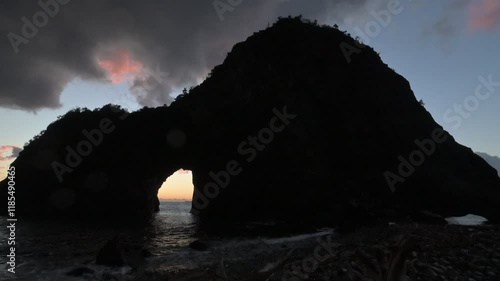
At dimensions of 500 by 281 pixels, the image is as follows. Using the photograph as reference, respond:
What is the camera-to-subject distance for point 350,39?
42.2 metres

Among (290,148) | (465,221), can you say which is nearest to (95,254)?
(290,148)

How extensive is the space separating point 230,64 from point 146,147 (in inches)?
726

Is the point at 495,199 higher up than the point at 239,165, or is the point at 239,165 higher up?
the point at 239,165

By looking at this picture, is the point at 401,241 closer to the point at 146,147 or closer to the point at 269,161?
the point at 269,161

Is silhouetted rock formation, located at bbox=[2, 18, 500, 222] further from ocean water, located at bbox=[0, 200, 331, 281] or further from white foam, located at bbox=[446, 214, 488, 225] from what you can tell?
ocean water, located at bbox=[0, 200, 331, 281]

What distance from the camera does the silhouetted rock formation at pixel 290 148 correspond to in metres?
34.6

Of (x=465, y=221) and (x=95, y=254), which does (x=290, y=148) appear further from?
(x=95, y=254)

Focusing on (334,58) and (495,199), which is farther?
(334,58)

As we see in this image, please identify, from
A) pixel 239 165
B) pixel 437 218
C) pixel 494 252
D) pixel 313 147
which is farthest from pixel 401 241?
pixel 239 165

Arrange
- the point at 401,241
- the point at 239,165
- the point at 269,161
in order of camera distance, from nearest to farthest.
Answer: the point at 401,241
the point at 269,161
the point at 239,165

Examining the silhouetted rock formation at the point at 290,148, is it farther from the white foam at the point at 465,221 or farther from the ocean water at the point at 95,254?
the ocean water at the point at 95,254

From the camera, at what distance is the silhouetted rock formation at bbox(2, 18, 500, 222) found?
34.6 meters

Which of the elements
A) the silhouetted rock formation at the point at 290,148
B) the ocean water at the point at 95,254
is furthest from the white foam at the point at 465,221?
the ocean water at the point at 95,254

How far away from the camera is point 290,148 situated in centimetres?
3562
